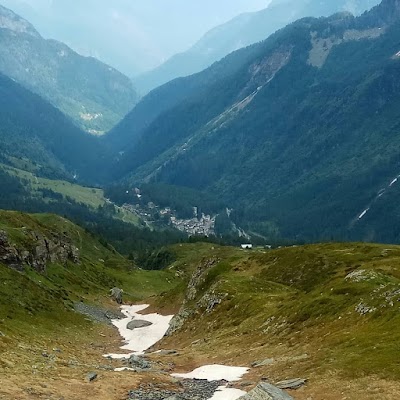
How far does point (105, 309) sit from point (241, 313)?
178 feet

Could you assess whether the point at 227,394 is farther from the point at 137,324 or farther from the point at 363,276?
the point at 137,324

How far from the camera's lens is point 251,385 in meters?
45.7

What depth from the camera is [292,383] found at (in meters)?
42.9

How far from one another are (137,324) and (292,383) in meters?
75.0

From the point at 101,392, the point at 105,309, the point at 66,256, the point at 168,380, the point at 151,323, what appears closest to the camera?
the point at 101,392

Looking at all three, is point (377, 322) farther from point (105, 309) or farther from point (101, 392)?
point (105, 309)

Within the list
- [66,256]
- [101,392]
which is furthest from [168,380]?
[66,256]

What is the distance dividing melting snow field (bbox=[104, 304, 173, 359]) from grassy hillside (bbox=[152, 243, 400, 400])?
6.45 m

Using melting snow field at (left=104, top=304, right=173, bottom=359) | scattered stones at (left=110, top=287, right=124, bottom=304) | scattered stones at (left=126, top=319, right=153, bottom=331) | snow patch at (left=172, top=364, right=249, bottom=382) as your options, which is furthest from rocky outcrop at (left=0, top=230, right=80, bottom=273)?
snow patch at (left=172, top=364, right=249, bottom=382)

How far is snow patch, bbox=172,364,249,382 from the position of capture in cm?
5105

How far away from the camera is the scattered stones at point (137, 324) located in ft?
366

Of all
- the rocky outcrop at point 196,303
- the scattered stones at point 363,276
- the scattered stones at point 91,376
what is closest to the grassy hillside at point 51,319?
the scattered stones at point 91,376

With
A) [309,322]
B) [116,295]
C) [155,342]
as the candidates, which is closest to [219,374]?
[309,322]

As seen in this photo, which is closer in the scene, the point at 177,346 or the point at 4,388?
the point at 4,388
